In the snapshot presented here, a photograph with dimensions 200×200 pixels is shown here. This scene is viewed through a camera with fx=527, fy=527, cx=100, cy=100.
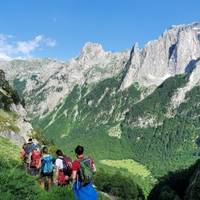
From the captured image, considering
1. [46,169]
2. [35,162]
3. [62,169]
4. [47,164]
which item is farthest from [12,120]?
[62,169]

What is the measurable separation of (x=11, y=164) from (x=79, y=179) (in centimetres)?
366

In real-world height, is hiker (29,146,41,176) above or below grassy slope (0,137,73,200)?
above

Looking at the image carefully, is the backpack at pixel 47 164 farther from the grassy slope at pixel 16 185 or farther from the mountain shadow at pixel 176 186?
the mountain shadow at pixel 176 186

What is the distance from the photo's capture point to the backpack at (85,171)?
956 inches

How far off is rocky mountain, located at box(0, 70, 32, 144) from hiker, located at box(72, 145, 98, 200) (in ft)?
207

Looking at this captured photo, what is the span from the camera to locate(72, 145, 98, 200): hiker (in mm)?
24281

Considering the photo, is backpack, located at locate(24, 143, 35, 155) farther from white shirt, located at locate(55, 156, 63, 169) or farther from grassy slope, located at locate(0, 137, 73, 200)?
grassy slope, located at locate(0, 137, 73, 200)

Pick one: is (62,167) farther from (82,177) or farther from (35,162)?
(82,177)

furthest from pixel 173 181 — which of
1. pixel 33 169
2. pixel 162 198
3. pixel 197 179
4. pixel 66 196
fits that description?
pixel 66 196

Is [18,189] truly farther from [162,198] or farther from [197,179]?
[162,198]

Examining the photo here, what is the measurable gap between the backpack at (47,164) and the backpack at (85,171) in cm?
836

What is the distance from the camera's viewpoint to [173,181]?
12206 cm

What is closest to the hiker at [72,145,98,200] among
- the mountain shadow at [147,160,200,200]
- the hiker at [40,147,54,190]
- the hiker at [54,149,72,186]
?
the hiker at [54,149,72,186]

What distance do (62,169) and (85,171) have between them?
739 centimetres
